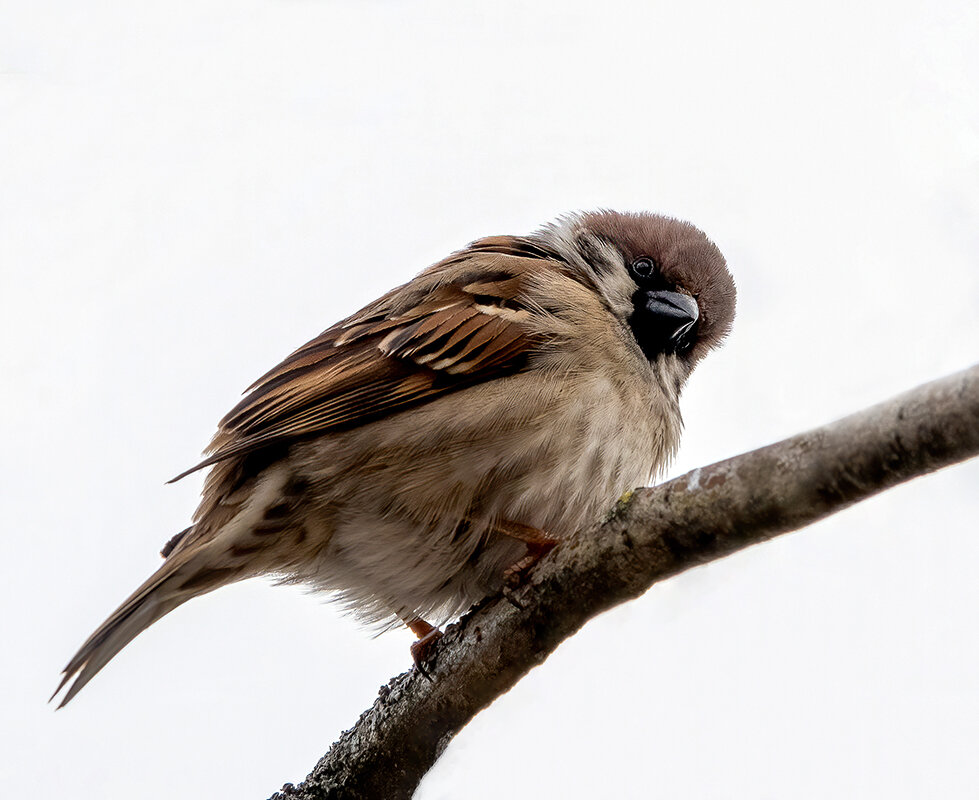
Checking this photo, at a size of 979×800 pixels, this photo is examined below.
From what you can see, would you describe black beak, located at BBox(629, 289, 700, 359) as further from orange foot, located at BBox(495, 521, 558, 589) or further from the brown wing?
orange foot, located at BBox(495, 521, 558, 589)

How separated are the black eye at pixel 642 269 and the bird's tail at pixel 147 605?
2.19 meters

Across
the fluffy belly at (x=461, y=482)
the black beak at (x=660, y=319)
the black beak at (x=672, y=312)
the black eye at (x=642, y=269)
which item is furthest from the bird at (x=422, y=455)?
the black eye at (x=642, y=269)

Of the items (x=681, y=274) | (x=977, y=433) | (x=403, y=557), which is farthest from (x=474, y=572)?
(x=977, y=433)

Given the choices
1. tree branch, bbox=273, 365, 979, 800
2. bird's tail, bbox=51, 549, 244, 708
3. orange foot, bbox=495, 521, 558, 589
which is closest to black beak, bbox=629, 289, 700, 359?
orange foot, bbox=495, 521, 558, 589

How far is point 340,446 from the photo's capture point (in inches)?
158

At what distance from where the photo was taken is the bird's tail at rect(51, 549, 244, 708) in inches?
146

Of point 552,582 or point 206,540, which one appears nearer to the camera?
point 552,582

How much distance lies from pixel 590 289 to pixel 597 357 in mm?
615

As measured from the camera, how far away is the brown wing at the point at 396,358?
13.3 ft

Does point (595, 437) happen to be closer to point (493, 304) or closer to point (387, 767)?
point (493, 304)

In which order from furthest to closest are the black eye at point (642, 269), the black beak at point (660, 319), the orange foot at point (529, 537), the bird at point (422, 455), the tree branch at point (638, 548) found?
the black eye at point (642, 269)
the black beak at point (660, 319)
the bird at point (422, 455)
the orange foot at point (529, 537)
the tree branch at point (638, 548)

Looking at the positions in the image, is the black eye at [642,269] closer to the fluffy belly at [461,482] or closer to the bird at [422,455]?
the bird at [422,455]

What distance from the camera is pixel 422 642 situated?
13.5 feet

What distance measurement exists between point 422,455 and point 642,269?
1.67m
